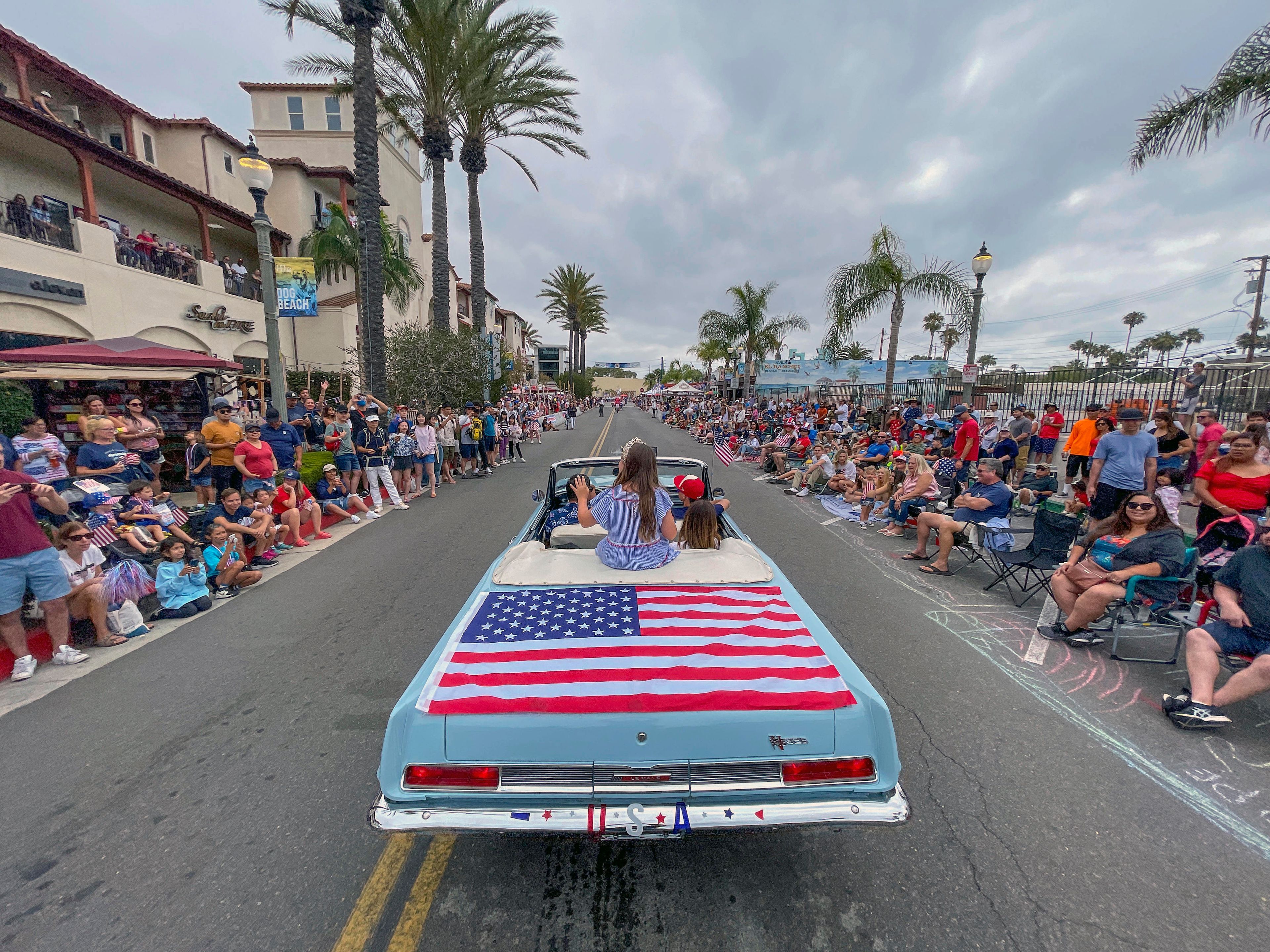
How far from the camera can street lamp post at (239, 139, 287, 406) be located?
293 inches

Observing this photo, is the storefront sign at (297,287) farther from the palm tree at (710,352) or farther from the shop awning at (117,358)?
the palm tree at (710,352)

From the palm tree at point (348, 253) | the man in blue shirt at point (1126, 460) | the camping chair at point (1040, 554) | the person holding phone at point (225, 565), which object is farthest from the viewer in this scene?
the palm tree at point (348, 253)

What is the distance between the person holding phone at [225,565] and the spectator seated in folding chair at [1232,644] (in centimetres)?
779

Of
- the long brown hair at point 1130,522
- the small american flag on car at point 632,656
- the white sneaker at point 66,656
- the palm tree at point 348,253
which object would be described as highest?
the palm tree at point 348,253

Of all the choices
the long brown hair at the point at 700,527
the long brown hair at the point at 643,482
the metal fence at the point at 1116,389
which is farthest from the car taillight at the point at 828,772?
the metal fence at the point at 1116,389

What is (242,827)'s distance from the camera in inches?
100.0

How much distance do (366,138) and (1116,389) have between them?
1729cm

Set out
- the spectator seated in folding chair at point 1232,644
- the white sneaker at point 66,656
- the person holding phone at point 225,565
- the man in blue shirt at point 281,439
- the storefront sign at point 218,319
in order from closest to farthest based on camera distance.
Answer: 1. the spectator seated in folding chair at point 1232,644
2. the white sneaker at point 66,656
3. the person holding phone at point 225,565
4. the man in blue shirt at point 281,439
5. the storefront sign at point 218,319

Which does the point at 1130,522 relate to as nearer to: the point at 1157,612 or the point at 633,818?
the point at 1157,612

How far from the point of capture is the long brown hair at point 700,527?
3.42 m

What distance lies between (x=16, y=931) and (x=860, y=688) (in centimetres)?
330

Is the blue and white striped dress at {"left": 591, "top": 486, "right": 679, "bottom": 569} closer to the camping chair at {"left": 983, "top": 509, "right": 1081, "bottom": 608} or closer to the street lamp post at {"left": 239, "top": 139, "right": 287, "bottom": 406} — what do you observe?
the camping chair at {"left": 983, "top": 509, "right": 1081, "bottom": 608}

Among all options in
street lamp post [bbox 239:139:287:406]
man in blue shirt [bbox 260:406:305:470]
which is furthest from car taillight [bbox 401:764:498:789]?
street lamp post [bbox 239:139:287:406]

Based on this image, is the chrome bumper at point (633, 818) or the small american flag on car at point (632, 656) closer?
the chrome bumper at point (633, 818)
